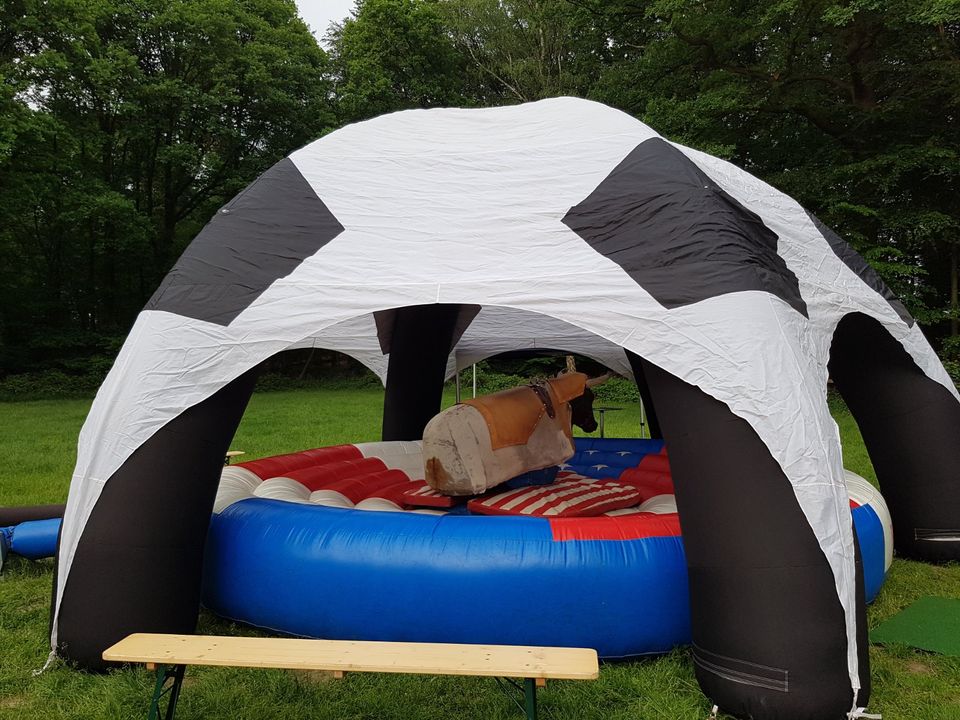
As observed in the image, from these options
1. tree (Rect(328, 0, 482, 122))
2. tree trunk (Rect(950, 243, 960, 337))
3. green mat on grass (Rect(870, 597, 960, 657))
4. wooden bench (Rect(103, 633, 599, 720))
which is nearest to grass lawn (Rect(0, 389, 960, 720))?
green mat on grass (Rect(870, 597, 960, 657))

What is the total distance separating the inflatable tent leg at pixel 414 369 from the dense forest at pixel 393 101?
7630 mm

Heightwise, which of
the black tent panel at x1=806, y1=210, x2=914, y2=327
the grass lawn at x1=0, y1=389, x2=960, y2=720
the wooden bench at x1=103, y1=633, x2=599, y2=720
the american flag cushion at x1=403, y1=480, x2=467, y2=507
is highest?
the black tent panel at x1=806, y1=210, x2=914, y2=327

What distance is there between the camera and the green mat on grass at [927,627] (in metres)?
3.54

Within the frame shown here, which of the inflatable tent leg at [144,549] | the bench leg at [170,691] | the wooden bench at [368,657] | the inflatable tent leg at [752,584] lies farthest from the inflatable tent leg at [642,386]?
the bench leg at [170,691]

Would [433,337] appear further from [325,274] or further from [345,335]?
[325,274]

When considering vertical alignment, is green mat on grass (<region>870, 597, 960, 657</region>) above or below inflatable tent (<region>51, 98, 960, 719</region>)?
below

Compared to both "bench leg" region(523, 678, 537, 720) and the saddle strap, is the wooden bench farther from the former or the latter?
the saddle strap

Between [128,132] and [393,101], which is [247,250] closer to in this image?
[393,101]

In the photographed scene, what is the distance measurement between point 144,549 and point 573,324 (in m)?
2.08

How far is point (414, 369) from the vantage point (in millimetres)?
7008

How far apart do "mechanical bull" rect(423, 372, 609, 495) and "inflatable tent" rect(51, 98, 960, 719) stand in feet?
4.08

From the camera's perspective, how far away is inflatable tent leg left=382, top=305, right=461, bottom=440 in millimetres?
6973

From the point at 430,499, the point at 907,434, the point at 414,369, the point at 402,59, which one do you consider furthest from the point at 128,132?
the point at 907,434

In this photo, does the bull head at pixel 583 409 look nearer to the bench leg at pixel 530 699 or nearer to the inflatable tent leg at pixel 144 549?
the inflatable tent leg at pixel 144 549
